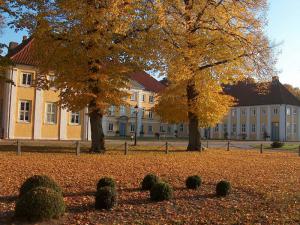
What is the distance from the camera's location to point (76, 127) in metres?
42.0

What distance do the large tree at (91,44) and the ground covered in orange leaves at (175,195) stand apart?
5814mm

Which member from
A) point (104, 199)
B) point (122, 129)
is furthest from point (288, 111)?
point (104, 199)

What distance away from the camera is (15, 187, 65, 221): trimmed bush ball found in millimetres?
7984

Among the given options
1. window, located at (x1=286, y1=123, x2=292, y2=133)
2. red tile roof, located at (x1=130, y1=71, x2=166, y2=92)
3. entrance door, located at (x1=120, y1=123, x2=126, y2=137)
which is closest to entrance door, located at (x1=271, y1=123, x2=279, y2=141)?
window, located at (x1=286, y1=123, x2=292, y2=133)

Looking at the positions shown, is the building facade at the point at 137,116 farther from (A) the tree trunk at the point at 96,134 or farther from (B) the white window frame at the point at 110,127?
(A) the tree trunk at the point at 96,134

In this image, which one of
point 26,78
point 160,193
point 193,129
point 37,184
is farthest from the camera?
point 26,78

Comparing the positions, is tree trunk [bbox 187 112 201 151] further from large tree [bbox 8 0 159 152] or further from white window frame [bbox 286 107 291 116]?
white window frame [bbox 286 107 291 116]

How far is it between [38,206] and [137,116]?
202ft

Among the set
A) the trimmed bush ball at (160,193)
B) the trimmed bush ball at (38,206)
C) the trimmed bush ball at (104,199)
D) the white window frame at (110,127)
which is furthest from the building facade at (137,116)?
the trimmed bush ball at (38,206)

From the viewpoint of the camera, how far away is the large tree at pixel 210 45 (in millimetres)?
25328

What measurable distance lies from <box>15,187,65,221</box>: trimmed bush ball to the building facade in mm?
32413

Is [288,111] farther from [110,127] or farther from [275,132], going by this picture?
[110,127]

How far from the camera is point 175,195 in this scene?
11.7 m

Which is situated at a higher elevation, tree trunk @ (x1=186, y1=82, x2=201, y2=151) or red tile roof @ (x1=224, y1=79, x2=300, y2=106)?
red tile roof @ (x1=224, y1=79, x2=300, y2=106)
